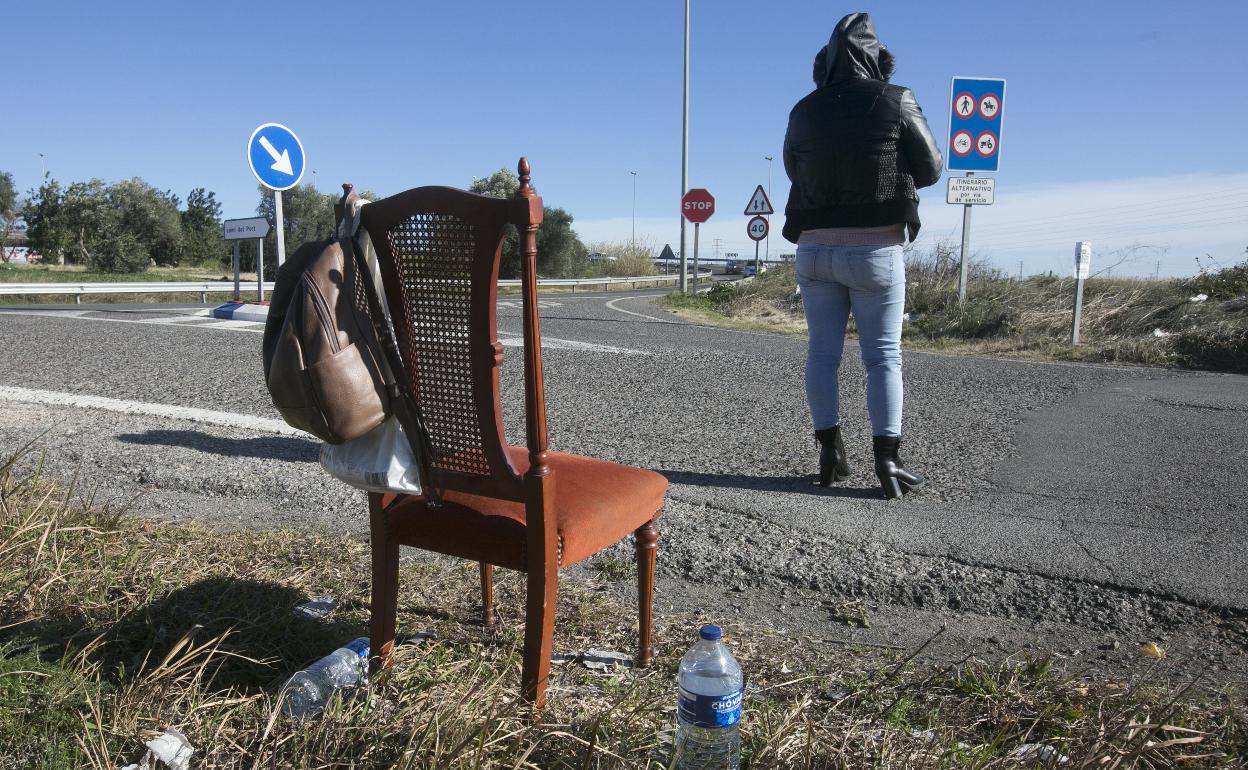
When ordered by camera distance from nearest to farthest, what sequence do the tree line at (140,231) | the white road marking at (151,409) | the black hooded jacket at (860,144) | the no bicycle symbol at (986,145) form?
1. the black hooded jacket at (860,144)
2. the white road marking at (151,409)
3. the no bicycle symbol at (986,145)
4. the tree line at (140,231)

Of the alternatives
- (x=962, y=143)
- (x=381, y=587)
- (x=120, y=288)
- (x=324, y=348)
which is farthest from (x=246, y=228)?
(x=324, y=348)

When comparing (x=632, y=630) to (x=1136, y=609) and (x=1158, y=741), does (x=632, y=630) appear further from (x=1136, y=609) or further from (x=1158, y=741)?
(x=1136, y=609)

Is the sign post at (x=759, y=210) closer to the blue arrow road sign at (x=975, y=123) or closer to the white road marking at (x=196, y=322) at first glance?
the blue arrow road sign at (x=975, y=123)

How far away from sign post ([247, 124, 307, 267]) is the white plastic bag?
10.2 m

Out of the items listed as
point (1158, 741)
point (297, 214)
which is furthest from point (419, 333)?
point (297, 214)

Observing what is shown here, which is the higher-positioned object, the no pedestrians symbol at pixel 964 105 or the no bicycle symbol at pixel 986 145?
the no pedestrians symbol at pixel 964 105

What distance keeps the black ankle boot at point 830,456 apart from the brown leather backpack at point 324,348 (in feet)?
8.32

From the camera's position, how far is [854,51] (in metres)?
3.68

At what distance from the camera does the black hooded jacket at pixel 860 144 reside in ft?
11.6

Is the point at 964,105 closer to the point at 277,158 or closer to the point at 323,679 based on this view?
the point at 277,158

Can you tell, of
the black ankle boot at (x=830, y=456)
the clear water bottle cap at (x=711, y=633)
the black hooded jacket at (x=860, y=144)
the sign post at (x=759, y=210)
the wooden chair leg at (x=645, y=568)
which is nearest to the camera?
the clear water bottle cap at (x=711, y=633)

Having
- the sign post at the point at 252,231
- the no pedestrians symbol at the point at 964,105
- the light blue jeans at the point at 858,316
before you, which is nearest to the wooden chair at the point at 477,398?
the light blue jeans at the point at 858,316

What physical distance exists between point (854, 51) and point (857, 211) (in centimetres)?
68

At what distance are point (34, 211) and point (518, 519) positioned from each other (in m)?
56.1
